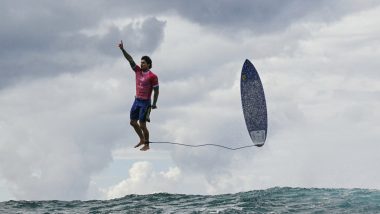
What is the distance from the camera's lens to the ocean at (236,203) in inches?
775

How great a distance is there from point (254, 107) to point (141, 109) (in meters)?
5.98

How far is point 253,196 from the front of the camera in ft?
74.7

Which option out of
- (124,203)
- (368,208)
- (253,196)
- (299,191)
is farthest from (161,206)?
(368,208)

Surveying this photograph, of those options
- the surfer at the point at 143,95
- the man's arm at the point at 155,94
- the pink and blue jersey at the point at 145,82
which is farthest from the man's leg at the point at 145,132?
the pink and blue jersey at the point at 145,82

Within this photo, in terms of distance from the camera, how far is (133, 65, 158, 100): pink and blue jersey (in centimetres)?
2120

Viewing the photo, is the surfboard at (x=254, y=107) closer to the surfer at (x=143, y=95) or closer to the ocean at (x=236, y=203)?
the ocean at (x=236, y=203)

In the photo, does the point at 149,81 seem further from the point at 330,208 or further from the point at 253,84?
the point at 330,208

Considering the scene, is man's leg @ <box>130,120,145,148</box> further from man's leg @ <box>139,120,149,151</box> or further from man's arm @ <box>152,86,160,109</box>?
man's arm @ <box>152,86,160,109</box>

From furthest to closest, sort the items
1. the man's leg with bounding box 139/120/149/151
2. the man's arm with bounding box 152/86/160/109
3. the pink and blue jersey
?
the man's leg with bounding box 139/120/149/151 < the man's arm with bounding box 152/86/160/109 < the pink and blue jersey

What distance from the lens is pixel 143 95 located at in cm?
2153

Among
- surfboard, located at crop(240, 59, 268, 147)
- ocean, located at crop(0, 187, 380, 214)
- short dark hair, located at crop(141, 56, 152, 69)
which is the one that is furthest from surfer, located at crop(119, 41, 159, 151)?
surfboard, located at crop(240, 59, 268, 147)

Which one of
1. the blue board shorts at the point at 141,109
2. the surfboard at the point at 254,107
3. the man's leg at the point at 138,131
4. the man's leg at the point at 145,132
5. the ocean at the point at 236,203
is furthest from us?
the surfboard at the point at 254,107

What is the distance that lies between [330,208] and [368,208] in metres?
1.24

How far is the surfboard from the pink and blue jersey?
5540mm
